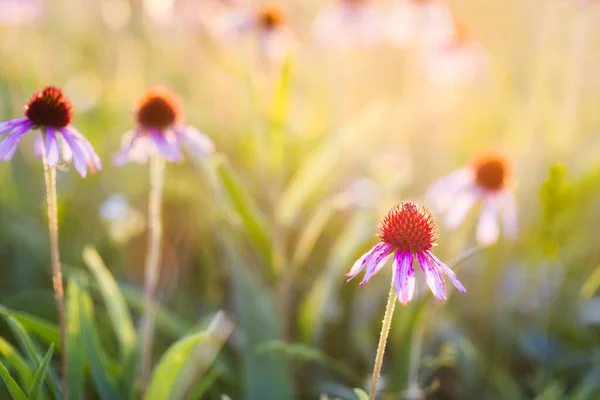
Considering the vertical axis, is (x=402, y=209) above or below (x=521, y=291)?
below

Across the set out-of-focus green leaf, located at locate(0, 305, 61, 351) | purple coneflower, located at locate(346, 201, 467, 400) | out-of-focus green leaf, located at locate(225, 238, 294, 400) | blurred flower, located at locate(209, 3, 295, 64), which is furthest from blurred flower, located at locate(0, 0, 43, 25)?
purple coneflower, located at locate(346, 201, 467, 400)

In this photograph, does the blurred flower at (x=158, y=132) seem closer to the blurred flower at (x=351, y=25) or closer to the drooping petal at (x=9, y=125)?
the drooping petal at (x=9, y=125)

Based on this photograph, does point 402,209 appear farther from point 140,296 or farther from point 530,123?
point 530,123

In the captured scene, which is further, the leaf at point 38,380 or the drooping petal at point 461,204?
the drooping petal at point 461,204

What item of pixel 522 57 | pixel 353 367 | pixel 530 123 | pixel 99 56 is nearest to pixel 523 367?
pixel 353 367

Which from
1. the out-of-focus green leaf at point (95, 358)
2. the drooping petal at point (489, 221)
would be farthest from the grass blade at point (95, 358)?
the drooping petal at point (489, 221)

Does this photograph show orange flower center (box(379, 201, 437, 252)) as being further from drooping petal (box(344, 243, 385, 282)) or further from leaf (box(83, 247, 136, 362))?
leaf (box(83, 247, 136, 362))
